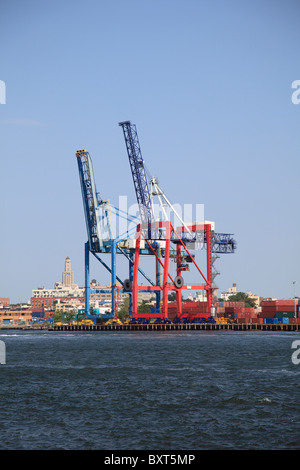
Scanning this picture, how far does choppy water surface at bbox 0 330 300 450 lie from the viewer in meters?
23.2

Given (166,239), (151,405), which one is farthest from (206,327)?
(151,405)

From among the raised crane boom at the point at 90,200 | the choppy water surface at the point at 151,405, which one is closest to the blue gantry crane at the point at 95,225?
the raised crane boom at the point at 90,200

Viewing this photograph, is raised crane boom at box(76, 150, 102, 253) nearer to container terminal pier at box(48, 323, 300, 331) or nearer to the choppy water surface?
container terminal pier at box(48, 323, 300, 331)

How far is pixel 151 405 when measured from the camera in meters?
30.0

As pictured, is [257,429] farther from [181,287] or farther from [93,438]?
[181,287]

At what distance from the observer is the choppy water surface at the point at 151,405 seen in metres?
23.2

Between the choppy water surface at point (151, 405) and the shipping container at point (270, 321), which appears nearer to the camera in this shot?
the choppy water surface at point (151, 405)

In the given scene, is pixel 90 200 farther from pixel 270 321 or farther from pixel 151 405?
pixel 151 405

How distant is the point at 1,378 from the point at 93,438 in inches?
766

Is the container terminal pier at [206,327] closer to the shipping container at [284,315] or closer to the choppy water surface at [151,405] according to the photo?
the shipping container at [284,315]

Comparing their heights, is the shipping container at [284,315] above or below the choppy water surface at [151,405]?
above

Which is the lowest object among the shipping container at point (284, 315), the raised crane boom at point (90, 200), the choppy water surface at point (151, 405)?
the choppy water surface at point (151, 405)

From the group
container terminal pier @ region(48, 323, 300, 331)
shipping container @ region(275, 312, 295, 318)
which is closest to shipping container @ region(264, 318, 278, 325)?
shipping container @ region(275, 312, 295, 318)

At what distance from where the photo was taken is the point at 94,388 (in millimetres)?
35969
